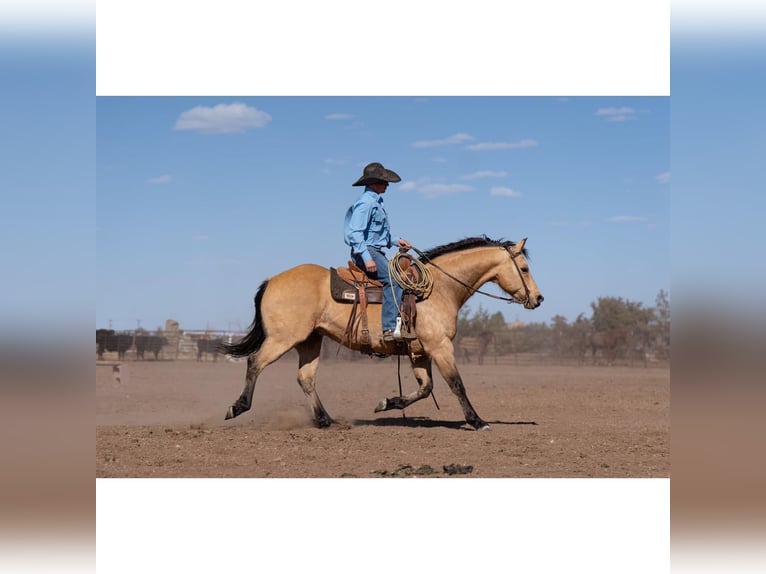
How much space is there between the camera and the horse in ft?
35.2

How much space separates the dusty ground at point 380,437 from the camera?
328 inches

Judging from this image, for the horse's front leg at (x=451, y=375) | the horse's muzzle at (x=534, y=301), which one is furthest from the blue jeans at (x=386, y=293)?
the horse's muzzle at (x=534, y=301)

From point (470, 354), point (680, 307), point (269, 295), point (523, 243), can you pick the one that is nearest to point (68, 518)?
point (680, 307)

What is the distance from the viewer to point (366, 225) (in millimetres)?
10562

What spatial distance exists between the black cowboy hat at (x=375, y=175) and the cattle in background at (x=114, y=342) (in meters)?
26.0

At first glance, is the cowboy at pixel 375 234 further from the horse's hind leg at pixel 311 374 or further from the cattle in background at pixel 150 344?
the cattle in background at pixel 150 344

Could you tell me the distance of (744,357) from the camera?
15.6 ft

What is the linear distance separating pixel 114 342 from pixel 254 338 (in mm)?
25826

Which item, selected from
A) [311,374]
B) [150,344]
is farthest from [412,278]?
[150,344]

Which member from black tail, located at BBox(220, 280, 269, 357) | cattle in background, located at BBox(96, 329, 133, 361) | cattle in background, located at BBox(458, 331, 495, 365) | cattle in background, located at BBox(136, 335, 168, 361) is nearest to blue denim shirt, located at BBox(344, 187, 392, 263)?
black tail, located at BBox(220, 280, 269, 357)

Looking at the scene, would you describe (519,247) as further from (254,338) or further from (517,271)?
(254,338)

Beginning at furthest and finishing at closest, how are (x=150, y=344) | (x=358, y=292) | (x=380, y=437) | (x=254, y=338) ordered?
(x=150, y=344) < (x=254, y=338) < (x=358, y=292) < (x=380, y=437)

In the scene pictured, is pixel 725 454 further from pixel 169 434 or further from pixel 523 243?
pixel 169 434

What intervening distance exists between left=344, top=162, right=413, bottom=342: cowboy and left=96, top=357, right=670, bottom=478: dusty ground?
1445mm
